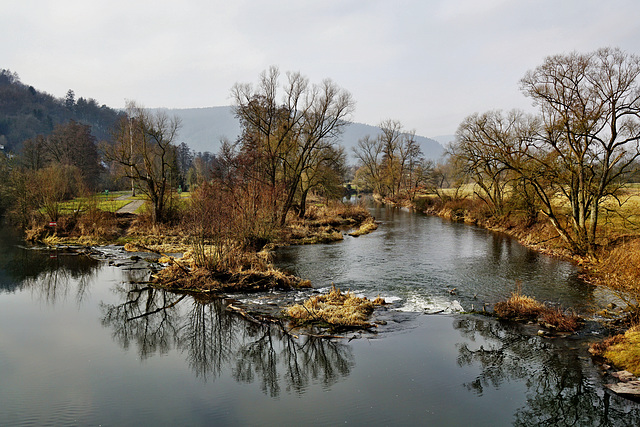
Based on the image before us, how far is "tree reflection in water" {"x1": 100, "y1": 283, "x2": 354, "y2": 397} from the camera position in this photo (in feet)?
31.7

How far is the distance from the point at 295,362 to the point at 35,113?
121 metres

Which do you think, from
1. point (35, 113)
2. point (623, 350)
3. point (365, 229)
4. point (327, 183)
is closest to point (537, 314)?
point (623, 350)

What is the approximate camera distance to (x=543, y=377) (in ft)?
29.9

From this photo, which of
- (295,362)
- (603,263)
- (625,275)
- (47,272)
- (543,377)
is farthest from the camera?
(47,272)

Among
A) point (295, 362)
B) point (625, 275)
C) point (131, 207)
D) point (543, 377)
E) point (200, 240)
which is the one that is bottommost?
point (295, 362)

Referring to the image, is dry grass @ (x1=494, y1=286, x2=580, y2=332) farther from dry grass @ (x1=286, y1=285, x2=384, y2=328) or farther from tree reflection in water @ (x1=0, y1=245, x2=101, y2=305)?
tree reflection in water @ (x1=0, y1=245, x2=101, y2=305)

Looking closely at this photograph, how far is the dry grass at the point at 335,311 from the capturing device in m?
12.2

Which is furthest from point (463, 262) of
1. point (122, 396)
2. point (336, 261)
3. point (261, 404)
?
point (122, 396)

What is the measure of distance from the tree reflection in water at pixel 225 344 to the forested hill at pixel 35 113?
90043 millimetres

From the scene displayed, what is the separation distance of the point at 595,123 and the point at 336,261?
13677 millimetres

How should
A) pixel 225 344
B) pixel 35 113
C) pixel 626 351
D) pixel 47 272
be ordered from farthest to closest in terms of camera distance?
pixel 35 113 → pixel 47 272 → pixel 225 344 → pixel 626 351

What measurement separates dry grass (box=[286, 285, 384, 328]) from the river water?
0.64 metres

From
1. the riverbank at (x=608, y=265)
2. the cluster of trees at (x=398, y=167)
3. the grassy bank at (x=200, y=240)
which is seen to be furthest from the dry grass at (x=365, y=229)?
the cluster of trees at (x=398, y=167)

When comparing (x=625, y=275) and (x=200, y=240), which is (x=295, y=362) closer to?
(x=200, y=240)
